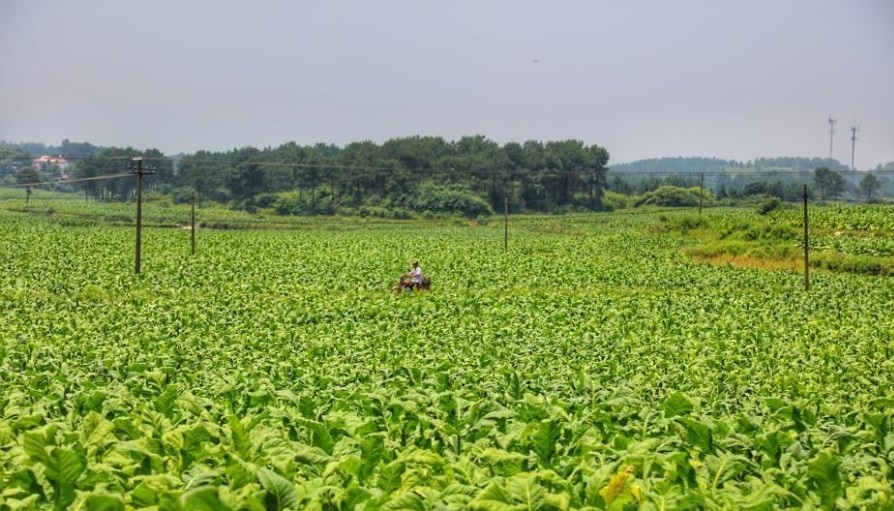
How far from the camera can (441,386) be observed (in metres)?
10.9

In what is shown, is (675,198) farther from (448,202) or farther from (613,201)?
(448,202)

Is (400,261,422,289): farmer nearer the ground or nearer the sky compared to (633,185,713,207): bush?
nearer the ground

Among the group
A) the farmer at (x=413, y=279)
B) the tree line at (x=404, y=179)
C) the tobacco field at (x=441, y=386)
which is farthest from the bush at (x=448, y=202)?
the farmer at (x=413, y=279)

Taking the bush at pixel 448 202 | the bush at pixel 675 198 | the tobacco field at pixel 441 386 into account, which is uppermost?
the bush at pixel 675 198

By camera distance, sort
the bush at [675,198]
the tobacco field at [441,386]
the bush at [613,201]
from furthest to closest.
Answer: the bush at [613,201] → the bush at [675,198] → the tobacco field at [441,386]

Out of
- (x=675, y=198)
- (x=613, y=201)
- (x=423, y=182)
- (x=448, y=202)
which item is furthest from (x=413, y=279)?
(x=613, y=201)

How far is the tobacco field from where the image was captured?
5242 millimetres

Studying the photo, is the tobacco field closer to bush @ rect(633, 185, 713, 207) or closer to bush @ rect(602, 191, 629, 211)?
bush @ rect(633, 185, 713, 207)

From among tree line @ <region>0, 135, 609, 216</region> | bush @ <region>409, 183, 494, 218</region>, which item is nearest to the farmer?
tree line @ <region>0, 135, 609, 216</region>

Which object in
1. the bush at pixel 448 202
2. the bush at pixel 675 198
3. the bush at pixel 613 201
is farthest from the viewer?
the bush at pixel 613 201

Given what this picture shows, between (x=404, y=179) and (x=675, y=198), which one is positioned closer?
(x=404, y=179)

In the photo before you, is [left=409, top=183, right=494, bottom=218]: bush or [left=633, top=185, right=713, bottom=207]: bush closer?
[left=409, top=183, right=494, bottom=218]: bush

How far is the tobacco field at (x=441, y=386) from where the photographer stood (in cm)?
524

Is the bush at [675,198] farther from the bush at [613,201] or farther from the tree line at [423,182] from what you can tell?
the bush at [613,201]
